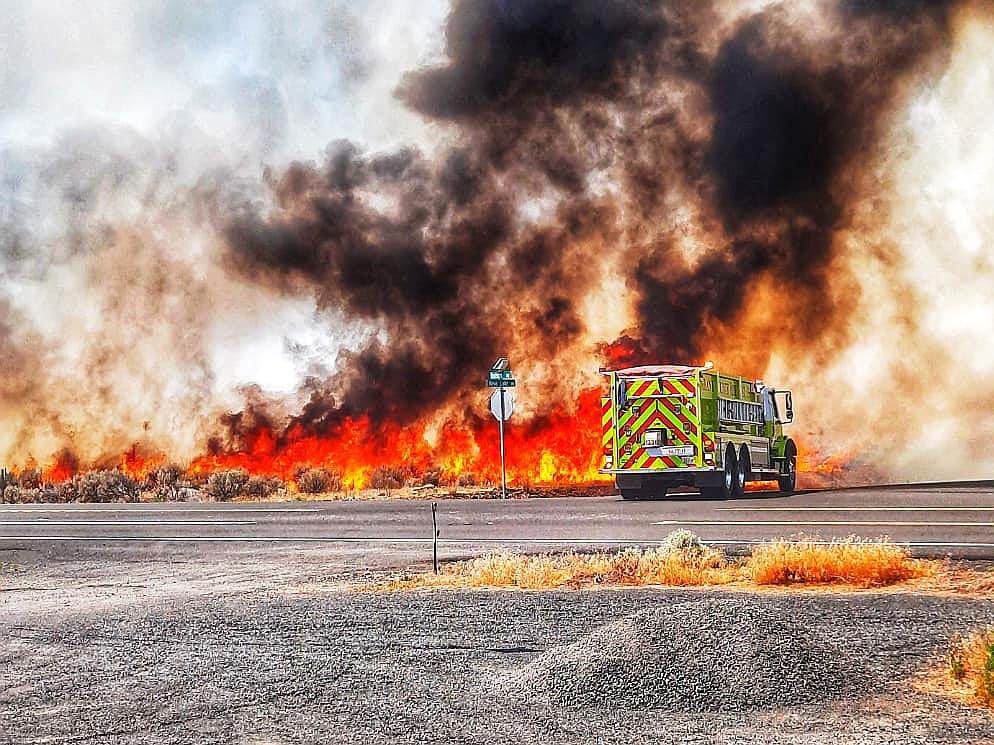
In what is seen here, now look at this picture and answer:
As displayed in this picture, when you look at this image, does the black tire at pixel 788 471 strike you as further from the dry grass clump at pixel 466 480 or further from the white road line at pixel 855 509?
the dry grass clump at pixel 466 480

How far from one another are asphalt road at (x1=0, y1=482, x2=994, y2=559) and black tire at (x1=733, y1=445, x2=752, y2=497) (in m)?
0.34

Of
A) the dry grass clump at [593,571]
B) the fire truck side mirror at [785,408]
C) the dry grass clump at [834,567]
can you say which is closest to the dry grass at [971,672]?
the dry grass clump at [834,567]

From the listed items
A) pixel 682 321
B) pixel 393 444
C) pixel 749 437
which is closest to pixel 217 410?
pixel 393 444

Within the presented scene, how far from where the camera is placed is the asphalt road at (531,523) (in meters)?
15.8

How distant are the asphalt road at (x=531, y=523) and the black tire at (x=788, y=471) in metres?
2.35

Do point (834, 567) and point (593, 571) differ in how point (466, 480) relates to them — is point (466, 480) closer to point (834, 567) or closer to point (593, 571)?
point (593, 571)

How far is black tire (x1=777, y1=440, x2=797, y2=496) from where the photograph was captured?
28.2m

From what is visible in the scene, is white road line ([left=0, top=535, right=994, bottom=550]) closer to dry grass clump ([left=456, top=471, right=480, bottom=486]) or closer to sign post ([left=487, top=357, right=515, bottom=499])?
sign post ([left=487, top=357, right=515, bottom=499])

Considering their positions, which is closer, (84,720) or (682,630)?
(84,720)

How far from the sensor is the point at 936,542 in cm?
1423

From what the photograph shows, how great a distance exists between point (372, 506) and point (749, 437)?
28.5 ft

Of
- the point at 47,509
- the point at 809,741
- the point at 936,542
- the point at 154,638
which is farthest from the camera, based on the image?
the point at 47,509

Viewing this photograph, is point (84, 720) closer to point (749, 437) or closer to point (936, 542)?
point (936, 542)

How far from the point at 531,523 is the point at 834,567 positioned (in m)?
8.43
